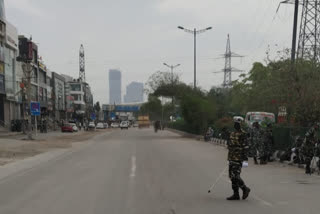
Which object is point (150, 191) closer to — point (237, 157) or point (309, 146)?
point (237, 157)

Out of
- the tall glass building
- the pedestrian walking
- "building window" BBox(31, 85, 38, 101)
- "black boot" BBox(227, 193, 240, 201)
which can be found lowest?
"black boot" BBox(227, 193, 240, 201)

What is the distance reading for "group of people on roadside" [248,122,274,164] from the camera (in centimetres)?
1709

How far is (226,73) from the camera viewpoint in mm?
68000

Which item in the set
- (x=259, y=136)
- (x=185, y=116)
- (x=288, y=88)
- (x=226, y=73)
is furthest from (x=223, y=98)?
(x=259, y=136)

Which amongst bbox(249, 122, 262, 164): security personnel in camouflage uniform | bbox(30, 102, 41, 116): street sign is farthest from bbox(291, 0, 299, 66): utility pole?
bbox(30, 102, 41, 116): street sign

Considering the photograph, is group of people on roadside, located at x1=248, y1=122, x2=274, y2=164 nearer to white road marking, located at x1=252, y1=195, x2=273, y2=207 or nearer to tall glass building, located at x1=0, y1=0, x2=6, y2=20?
white road marking, located at x1=252, y1=195, x2=273, y2=207

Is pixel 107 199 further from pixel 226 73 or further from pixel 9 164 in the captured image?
pixel 226 73

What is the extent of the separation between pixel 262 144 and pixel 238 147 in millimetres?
8577

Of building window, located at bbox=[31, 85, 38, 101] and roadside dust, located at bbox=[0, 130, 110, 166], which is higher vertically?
building window, located at bbox=[31, 85, 38, 101]

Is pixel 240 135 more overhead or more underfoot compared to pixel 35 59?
more underfoot

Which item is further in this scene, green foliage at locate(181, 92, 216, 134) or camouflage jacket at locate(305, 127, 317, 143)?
green foliage at locate(181, 92, 216, 134)

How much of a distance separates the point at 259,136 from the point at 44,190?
32.7ft

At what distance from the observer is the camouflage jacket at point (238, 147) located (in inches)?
343

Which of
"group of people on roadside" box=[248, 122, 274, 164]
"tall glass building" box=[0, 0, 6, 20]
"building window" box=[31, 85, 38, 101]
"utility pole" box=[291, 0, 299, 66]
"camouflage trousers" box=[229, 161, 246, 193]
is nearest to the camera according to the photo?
"camouflage trousers" box=[229, 161, 246, 193]
